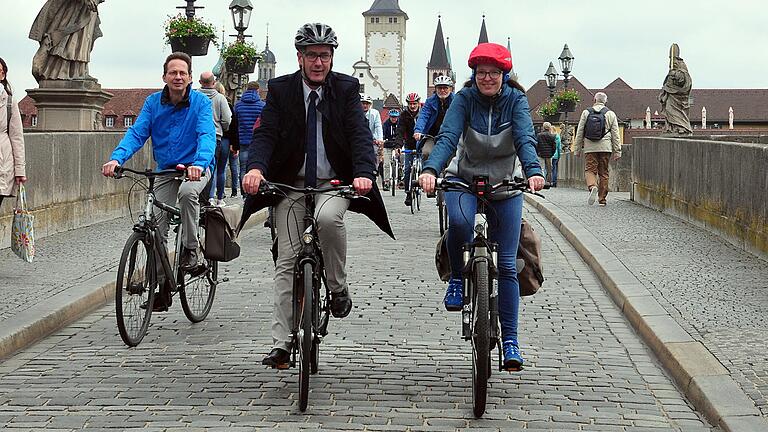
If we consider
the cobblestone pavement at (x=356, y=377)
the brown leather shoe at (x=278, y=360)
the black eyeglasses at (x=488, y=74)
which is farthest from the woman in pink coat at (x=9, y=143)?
the black eyeglasses at (x=488, y=74)

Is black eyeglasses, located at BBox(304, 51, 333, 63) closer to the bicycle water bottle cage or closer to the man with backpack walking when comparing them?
the bicycle water bottle cage

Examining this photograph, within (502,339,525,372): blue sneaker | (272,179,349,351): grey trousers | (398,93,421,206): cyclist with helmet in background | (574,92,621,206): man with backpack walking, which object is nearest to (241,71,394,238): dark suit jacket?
(272,179,349,351): grey trousers

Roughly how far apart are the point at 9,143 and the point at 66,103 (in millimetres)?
10783

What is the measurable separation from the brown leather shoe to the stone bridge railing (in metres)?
6.77

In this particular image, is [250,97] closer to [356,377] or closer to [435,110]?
[435,110]

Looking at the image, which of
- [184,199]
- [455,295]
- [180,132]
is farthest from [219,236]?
[455,295]

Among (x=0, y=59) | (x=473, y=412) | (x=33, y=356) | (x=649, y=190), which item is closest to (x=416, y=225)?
(x=649, y=190)

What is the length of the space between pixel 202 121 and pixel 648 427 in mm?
3984

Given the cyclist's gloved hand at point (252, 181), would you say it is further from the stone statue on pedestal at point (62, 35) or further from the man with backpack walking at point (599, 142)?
the man with backpack walking at point (599, 142)

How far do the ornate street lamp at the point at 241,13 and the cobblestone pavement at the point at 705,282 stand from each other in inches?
464

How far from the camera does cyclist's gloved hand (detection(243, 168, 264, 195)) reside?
6.54 metres

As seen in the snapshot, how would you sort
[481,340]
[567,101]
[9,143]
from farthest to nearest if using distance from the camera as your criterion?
[567,101]
[9,143]
[481,340]

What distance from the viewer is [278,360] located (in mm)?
6668

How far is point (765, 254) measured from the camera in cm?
1238
